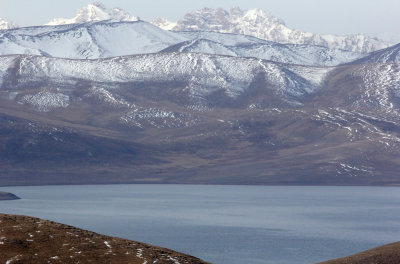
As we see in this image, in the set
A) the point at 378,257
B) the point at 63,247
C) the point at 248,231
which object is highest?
the point at 63,247

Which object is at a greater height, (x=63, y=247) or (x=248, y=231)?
(x=63, y=247)

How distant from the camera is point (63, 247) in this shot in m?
62.1

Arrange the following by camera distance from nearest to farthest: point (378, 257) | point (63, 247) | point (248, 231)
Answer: point (63, 247) → point (378, 257) → point (248, 231)

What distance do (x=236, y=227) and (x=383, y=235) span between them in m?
27.9

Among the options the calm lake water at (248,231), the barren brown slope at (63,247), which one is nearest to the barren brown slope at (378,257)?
the barren brown slope at (63,247)

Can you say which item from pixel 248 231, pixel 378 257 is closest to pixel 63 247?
pixel 378 257

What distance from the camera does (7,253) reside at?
59.5 m

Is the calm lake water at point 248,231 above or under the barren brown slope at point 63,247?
under

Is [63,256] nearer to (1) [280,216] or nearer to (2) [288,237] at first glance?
(2) [288,237]

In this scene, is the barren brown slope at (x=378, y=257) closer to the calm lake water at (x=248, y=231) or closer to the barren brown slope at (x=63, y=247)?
the barren brown slope at (x=63, y=247)

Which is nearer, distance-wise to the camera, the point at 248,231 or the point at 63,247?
the point at 63,247

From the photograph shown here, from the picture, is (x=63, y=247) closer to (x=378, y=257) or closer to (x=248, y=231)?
(x=378, y=257)

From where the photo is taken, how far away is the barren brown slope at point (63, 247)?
59875 millimetres

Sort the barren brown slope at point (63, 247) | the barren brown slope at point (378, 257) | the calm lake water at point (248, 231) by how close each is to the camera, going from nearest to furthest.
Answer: the barren brown slope at point (63, 247)
the barren brown slope at point (378, 257)
the calm lake water at point (248, 231)
